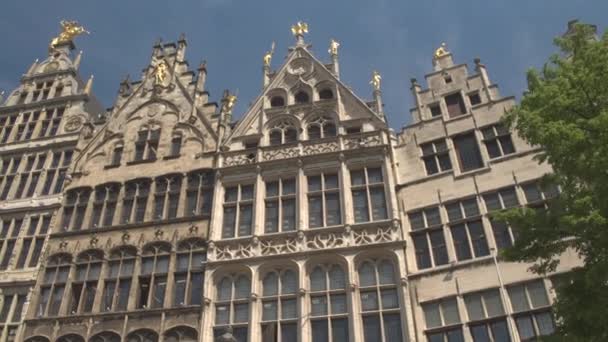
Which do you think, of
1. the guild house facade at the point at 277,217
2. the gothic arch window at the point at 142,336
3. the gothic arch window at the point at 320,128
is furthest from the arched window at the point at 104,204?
the gothic arch window at the point at 320,128

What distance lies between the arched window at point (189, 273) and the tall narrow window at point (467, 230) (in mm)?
9096

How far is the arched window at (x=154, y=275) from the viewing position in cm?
2117

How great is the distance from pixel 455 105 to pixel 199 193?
11.1m

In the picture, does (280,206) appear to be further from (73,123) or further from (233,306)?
(73,123)

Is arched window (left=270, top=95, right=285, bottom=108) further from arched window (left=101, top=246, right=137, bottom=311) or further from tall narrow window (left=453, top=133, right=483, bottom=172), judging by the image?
arched window (left=101, top=246, right=137, bottom=311)

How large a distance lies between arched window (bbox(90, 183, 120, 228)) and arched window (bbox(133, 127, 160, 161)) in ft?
6.15

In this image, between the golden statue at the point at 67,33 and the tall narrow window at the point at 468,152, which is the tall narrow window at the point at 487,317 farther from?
the golden statue at the point at 67,33

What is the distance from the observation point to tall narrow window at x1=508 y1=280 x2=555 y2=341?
55.9 feet

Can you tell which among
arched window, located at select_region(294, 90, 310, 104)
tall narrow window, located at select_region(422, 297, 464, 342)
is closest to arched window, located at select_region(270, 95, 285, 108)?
arched window, located at select_region(294, 90, 310, 104)

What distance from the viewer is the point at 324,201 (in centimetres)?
2206

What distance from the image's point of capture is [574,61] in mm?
13289

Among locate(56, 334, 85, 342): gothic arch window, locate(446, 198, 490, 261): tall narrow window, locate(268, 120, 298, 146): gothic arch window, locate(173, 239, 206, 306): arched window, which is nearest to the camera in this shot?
locate(446, 198, 490, 261): tall narrow window

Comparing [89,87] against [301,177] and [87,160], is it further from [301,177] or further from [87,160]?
[301,177]

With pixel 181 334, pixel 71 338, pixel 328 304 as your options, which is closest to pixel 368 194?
pixel 328 304
